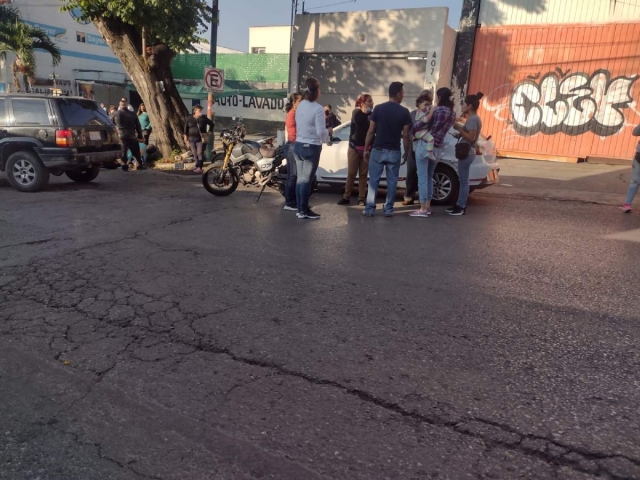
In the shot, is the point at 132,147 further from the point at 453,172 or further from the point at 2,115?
the point at 453,172

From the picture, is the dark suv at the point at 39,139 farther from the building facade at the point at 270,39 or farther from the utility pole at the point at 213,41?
the building facade at the point at 270,39

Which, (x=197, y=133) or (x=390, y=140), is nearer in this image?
(x=390, y=140)

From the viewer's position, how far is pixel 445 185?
8555 millimetres

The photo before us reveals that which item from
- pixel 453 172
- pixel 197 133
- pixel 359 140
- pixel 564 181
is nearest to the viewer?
pixel 359 140

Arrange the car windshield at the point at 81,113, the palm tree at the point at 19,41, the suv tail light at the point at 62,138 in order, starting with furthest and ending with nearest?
1. the palm tree at the point at 19,41
2. the car windshield at the point at 81,113
3. the suv tail light at the point at 62,138

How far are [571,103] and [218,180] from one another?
10.8 metres

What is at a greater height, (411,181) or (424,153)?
(424,153)

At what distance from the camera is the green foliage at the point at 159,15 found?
11.9 meters

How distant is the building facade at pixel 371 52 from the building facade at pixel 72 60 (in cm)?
1648

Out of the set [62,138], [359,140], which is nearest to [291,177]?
[359,140]

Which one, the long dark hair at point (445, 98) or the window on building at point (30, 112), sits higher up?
the long dark hair at point (445, 98)

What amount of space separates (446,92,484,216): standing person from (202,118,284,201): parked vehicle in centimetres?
303

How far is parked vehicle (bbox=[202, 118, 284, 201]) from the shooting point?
884 cm

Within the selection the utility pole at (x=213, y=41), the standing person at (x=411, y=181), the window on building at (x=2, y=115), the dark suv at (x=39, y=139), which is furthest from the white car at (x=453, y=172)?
the window on building at (x=2, y=115)
